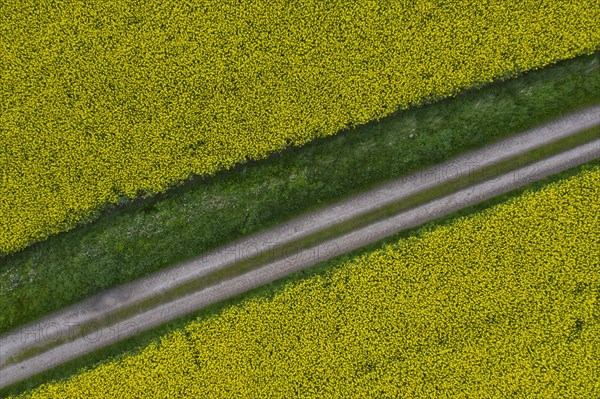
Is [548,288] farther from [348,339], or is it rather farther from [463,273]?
[348,339]

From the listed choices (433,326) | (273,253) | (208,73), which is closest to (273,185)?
(273,253)

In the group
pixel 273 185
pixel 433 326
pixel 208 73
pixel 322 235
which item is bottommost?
pixel 433 326

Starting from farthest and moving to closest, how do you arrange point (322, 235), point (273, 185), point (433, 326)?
1. point (322, 235)
2. point (273, 185)
3. point (433, 326)

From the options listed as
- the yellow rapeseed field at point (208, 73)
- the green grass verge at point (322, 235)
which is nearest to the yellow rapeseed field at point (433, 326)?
the green grass verge at point (322, 235)

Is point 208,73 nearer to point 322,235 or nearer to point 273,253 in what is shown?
point 273,253

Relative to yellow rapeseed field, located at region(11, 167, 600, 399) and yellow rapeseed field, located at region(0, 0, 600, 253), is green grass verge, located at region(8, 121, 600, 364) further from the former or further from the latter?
yellow rapeseed field, located at region(0, 0, 600, 253)

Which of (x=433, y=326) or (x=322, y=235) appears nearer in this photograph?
(x=433, y=326)
